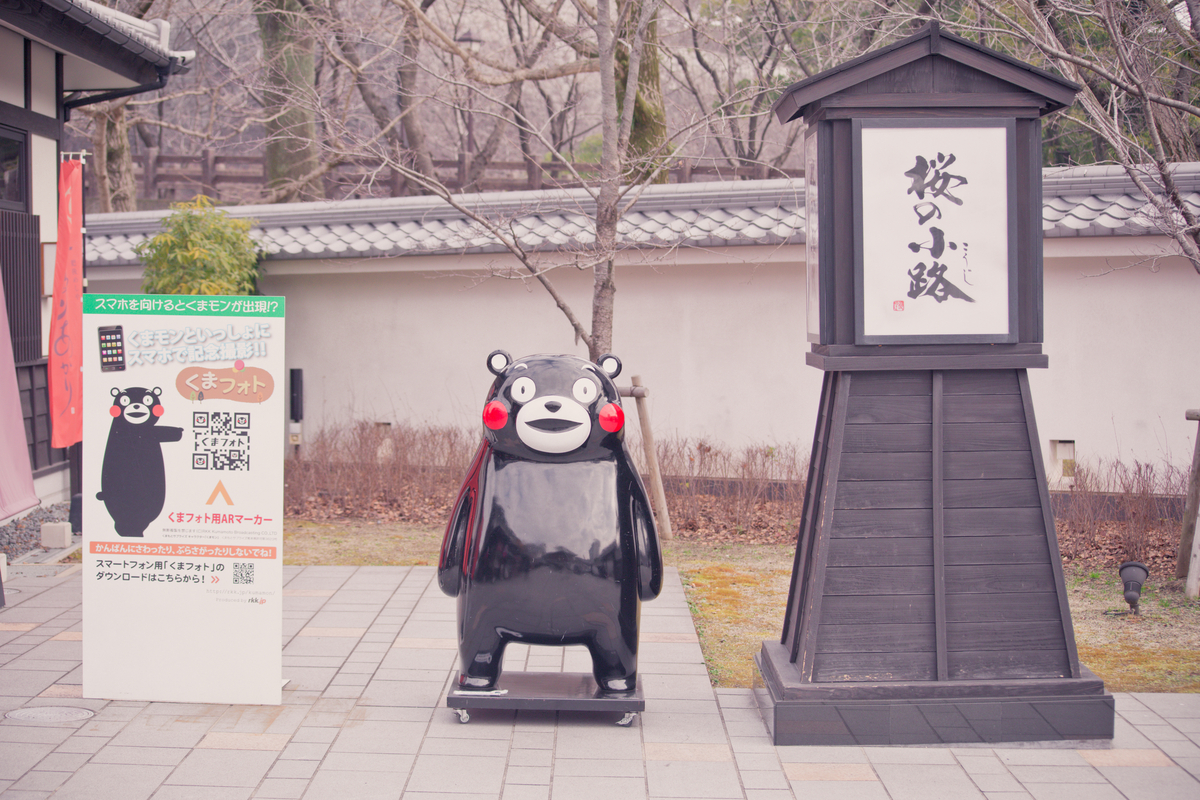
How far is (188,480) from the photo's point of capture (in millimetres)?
4402

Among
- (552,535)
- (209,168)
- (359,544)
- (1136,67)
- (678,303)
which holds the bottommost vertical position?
(359,544)

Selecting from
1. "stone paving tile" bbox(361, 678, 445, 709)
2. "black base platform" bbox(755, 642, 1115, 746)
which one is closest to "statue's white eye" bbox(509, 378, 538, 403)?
"stone paving tile" bbox(361, 678, 445, 709)

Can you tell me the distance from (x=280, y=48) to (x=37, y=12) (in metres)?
7.06

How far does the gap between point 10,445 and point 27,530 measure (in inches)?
111

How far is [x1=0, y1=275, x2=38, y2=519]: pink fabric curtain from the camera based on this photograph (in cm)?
541

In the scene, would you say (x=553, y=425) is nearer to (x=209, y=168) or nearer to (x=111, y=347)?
(x=111, y=347)

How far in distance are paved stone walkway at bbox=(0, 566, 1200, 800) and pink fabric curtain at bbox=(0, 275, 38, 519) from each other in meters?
0.86

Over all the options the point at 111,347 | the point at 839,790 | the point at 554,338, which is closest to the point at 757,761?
the point at 839,790

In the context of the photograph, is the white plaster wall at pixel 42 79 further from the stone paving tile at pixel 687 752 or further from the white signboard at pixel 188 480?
the stone paving tile at pixel 687 752

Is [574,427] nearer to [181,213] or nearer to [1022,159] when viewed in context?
[1022,159]

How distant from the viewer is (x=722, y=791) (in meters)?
3.74

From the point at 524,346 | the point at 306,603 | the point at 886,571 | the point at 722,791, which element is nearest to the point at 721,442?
the point at 524,346

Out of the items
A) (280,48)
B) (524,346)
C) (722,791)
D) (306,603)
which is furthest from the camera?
(280,48)

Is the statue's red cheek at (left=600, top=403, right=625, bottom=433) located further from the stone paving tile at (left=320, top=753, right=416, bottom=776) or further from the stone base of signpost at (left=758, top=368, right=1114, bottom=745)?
the stone paving tile at (left=320, top=753, right=416, bottom=776)
